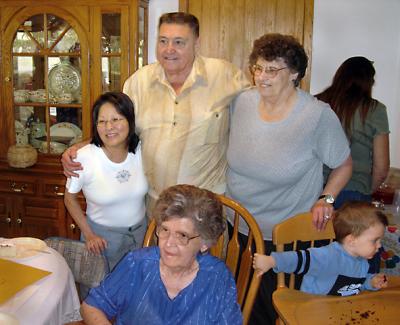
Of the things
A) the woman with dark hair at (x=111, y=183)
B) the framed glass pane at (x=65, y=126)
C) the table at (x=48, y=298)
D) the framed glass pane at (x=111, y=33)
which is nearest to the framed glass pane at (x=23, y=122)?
the framed glass pane at (x=65, y=126)

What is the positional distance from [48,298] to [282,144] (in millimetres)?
987

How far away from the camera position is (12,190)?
313cm

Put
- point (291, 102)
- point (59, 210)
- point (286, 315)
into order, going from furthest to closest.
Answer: point (59, 210) → point (291, 102) → point (286, 315)

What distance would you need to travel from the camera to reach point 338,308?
1.34m

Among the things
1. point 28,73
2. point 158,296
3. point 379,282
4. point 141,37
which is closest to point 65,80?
point 28,73

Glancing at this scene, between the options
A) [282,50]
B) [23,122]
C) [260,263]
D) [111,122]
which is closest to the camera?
[260,263]

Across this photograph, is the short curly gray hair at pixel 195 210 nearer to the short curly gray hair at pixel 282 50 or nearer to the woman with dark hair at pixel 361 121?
the short curly gray hair at pixel 282 50

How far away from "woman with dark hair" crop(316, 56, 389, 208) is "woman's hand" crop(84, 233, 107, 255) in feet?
4.02

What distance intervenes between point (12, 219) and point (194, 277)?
7.39ft

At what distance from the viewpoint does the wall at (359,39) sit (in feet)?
9.75

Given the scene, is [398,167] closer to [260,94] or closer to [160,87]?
[260,94]

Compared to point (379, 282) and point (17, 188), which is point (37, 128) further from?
point (379, 282)

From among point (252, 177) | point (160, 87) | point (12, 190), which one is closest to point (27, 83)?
point (12, 190)

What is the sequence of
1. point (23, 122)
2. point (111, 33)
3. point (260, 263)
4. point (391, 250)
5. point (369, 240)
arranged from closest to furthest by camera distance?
point (260, 263) → point (369, 240) → point (391, 250) → point (111, 33) → point (23, 122)
